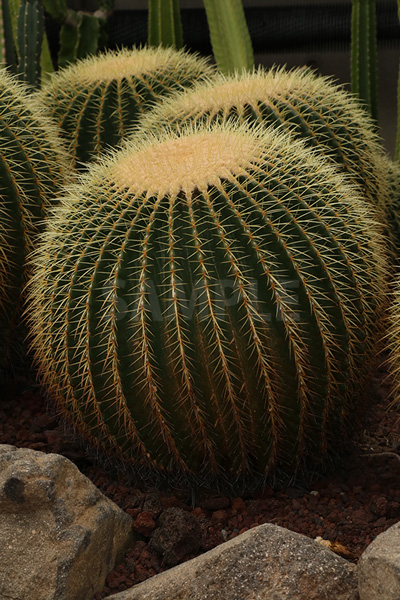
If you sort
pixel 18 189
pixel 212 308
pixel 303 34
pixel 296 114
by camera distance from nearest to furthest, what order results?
pixel 212 308 → pixel 18 189 → pixel 296 114 → pixel 303 34

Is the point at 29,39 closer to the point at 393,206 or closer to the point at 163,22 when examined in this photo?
the point at 163,22

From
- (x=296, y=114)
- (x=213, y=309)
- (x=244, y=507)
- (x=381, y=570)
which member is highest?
(x=296, y=114)

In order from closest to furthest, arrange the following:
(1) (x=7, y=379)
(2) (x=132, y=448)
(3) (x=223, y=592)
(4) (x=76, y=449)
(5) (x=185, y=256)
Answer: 1. (3) (x=223, y=592)
2. (5) (x=185, y=256)
3. (2) (x=132, y=448)
4. (4) (x=76, y=449)
5. (1) (x=7, y=379)

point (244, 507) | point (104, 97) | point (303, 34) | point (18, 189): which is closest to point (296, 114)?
point (104, 97)

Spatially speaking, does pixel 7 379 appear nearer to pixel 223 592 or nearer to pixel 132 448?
pixel 132 448

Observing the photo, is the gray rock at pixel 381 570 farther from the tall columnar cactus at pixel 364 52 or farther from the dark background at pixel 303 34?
the dark background at pixel 303 34

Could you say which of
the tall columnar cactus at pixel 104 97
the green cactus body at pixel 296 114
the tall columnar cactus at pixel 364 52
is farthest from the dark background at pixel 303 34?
the green cactus body at pixel 296 114

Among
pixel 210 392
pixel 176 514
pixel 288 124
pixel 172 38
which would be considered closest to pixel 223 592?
pixel 176 514
